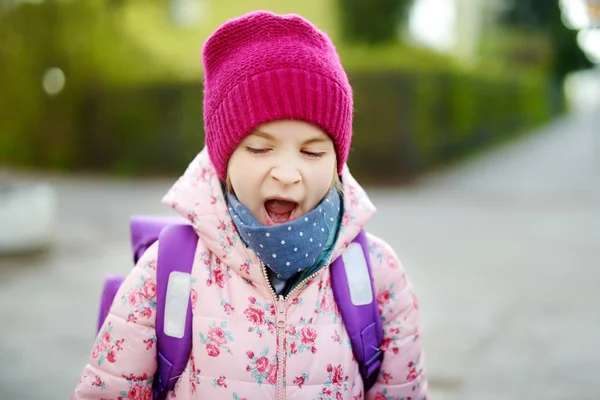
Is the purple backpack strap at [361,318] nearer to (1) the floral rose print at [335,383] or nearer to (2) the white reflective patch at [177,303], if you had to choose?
(1) the floral rose print at [335,383]

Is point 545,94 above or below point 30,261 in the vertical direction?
above

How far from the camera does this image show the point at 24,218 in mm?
6582

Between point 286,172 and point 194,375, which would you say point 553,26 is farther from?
point 194,375

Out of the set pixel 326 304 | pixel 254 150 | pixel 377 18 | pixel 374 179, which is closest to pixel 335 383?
pixel 326 304

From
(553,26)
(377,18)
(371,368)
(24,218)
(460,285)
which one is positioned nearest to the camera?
(371,368)

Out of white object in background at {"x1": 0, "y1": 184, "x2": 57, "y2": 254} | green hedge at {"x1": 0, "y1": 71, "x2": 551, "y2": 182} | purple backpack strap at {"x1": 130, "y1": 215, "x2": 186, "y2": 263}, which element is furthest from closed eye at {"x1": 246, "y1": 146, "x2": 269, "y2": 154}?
green hedge at {"x1": 0, "y1": 71, "x2": 551, "y2": 182}

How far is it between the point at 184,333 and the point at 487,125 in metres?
18.3

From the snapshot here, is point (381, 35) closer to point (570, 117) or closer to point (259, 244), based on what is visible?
point (259, 244)

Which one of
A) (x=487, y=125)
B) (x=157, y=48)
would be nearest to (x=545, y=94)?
(x=487, y=125)

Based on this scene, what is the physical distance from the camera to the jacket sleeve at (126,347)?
5.91 feet

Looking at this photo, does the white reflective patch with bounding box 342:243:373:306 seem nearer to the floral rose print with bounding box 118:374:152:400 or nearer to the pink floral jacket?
the pink floral jacket

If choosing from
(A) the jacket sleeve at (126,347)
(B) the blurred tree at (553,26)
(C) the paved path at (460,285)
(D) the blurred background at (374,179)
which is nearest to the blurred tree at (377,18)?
(D) the blurred background at (374,179)

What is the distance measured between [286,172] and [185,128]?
12.0 metres

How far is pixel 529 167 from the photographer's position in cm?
1498
